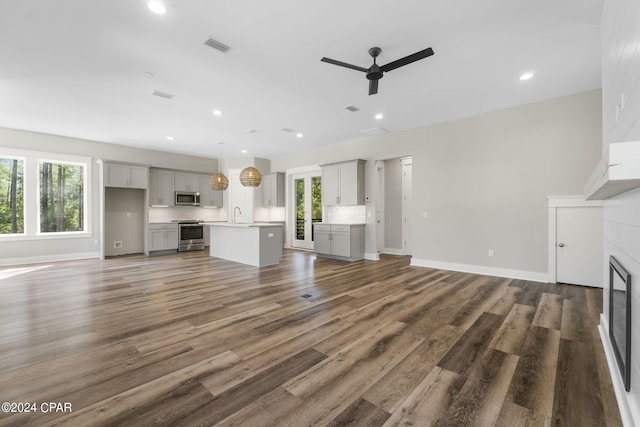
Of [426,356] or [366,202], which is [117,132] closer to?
[366,202]

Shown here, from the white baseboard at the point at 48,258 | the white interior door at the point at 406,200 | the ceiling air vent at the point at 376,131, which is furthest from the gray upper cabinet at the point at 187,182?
the white interior door at the point at 406,200

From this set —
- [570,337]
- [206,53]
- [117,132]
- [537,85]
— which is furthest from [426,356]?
[117,132]

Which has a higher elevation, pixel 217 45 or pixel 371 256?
pixel 217 45

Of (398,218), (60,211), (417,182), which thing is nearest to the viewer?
(417,182)

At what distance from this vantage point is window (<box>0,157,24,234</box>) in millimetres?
6059

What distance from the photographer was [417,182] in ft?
19.8

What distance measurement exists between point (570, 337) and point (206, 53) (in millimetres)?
4789

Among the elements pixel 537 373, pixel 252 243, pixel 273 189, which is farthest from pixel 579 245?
pixel 273 189

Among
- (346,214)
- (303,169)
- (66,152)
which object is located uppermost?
(66,152)

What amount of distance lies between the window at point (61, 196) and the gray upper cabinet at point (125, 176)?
649 millimetres

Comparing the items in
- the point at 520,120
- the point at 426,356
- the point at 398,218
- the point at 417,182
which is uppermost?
the point at 520,120

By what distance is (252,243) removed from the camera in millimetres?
5949

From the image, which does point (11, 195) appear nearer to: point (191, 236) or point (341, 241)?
point (191, 236)

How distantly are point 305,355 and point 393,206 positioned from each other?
639 cm
